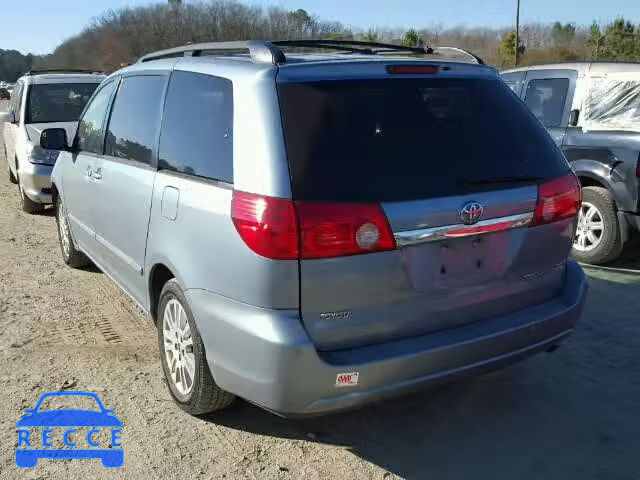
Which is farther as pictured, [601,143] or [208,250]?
[601,143]

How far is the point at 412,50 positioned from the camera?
3.87m

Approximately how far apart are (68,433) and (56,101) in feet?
24.1

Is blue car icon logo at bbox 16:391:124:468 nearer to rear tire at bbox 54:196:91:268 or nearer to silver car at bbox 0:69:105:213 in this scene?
rear tire at bbox 54:196:91:268

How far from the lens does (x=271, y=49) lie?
288 cm

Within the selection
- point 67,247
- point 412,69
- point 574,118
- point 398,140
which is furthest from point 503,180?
point 67,247

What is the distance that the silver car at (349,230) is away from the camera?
2564mm

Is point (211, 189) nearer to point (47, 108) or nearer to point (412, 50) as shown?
point (412, 50)

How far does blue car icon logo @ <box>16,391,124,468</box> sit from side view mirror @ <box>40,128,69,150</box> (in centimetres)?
232

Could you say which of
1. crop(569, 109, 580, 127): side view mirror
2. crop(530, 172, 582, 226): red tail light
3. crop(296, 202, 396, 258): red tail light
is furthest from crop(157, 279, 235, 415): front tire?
crop(569, 109, 580, 127): side view mirror

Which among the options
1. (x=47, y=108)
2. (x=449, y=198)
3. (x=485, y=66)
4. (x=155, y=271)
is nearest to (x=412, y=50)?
(x=485, y=66)

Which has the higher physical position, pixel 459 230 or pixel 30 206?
pixel 459 230

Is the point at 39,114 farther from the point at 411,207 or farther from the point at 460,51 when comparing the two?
the point at 411,207

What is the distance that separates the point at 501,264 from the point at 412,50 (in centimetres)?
159

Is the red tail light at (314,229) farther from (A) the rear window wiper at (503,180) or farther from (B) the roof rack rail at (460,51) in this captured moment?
(B) the roof rack rail at (460,51)
